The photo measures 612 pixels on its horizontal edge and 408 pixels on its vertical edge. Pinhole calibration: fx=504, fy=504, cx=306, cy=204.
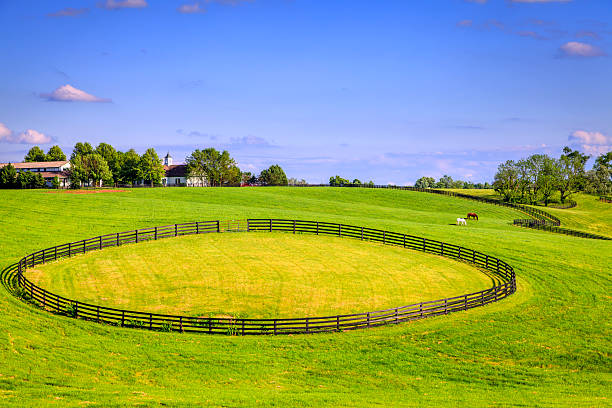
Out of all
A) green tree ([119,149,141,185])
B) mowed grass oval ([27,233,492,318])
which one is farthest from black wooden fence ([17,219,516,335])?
green tree ([119,149,141,185])

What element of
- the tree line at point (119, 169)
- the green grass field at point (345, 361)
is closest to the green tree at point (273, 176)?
the tree line at point (119, 169)

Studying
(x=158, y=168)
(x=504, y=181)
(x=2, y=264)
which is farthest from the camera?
(x=158, y=168)

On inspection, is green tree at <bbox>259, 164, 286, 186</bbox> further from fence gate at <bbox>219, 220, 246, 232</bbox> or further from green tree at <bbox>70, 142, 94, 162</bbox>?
fence gate at <bbox>219, 220, 246, 232</bbox>

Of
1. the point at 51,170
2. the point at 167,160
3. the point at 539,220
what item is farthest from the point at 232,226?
the point at 167,160

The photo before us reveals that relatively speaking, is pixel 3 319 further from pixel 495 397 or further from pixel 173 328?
pixel 495 397

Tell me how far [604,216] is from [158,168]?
4315 inches

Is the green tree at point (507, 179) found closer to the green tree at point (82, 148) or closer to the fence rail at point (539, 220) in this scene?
the fence rail at point (539, 220)

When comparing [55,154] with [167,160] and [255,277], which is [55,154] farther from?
[255,277]

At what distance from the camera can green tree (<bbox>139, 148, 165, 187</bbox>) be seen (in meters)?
140

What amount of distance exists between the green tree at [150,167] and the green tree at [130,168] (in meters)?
1.38

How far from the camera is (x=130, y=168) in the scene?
5522 inches

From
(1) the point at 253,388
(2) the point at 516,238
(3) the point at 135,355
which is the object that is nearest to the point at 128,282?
(3) the point at 135,355

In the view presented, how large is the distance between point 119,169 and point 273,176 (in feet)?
200

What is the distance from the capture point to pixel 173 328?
27250mm
